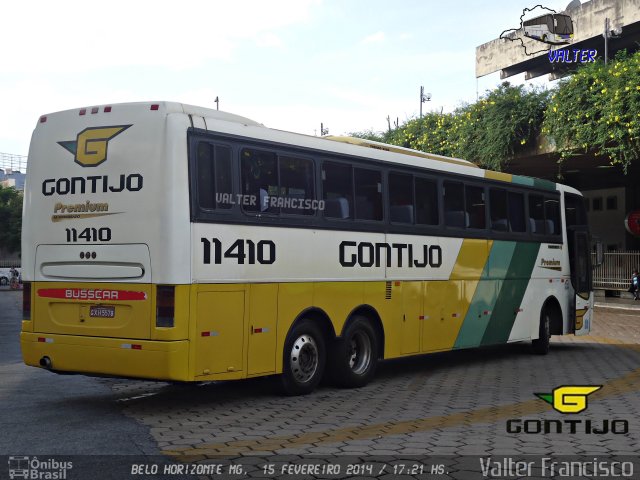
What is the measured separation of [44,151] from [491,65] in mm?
47634

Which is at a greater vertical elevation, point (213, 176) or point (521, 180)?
point (521, 180)

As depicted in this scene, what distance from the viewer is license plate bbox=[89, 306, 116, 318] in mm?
9609

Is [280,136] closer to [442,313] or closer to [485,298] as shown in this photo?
[442,313]

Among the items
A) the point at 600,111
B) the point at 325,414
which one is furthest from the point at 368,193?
the point at 600,111

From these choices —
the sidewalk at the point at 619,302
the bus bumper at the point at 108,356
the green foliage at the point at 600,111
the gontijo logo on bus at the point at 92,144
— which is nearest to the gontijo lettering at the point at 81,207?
the gontijo logo on bus at the point at 92,144

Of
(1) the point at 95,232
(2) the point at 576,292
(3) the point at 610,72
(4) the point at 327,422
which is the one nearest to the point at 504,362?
(2) the point at 576,292

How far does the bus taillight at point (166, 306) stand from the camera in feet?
30.3

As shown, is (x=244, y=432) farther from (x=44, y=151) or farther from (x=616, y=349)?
(x=616, y=349)

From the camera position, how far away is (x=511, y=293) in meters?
15.8

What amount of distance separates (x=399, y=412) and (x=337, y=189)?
337 centimetres

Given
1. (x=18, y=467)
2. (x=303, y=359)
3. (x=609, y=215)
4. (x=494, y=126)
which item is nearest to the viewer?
(x=18, y=467)

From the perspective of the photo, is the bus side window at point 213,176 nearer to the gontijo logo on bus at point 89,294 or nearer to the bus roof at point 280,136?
the bus roof at point 280,136

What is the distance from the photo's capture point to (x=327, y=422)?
8977 mm

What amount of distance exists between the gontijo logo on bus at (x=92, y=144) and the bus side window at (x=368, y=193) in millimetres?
3606
